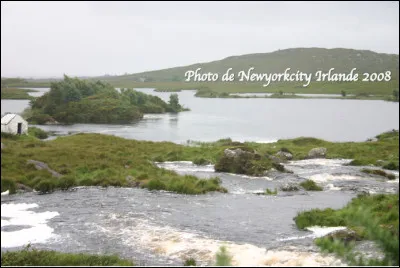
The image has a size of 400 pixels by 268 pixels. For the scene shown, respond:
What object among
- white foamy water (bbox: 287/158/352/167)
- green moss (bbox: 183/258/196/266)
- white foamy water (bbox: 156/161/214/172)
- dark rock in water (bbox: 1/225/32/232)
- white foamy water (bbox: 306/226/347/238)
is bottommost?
white foamy water (bbox: 156/161/214/172)

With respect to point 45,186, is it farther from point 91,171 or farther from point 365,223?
point 365,223

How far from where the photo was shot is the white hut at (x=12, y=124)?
5450cm

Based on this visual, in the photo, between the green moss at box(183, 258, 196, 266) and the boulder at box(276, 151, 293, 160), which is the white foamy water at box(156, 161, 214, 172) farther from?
the green moss at box(183, 258, 196, 266)

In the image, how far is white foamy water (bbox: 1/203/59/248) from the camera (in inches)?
706

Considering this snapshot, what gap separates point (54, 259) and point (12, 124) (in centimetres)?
4602

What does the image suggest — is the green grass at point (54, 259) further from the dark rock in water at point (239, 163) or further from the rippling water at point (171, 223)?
the dark rock in water at point (239, 163)

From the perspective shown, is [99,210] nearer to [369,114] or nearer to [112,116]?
[112,116]

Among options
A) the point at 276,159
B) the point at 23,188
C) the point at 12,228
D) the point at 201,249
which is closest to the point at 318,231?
the point at 201,249

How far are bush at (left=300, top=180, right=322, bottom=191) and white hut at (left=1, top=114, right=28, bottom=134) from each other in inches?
1540

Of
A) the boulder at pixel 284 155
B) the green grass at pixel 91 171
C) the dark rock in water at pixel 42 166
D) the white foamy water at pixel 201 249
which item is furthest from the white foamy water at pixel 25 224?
the boulder at pixel 284 155

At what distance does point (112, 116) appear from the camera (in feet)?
358

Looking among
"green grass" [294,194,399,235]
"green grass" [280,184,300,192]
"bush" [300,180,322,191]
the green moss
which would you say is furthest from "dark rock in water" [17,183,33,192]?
"bush" [300,180,322,191]

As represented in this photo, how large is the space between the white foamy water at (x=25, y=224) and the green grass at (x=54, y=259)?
2702 mm

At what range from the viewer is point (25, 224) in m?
20.2
